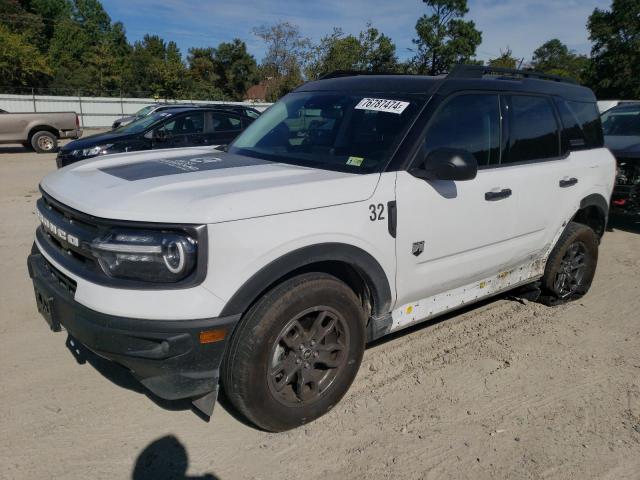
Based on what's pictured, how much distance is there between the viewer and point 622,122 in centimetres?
849

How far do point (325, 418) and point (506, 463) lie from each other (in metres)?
0.99

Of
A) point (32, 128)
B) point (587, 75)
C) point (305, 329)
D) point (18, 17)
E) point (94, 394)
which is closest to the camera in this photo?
point (305, 329)

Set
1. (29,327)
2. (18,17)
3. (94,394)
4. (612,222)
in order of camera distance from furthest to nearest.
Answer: (18,17) < (612,222) < (29,327) < (94,394)

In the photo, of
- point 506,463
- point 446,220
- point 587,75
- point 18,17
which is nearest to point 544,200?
point 446,220

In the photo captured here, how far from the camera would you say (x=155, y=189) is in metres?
2.53

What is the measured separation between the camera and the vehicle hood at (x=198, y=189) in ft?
7.66

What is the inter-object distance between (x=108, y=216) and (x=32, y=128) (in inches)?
650

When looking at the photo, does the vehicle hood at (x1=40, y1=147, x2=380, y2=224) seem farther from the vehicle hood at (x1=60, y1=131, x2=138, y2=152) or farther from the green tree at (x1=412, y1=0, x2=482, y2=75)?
the green tree at (x1=412, y1=0, x2=482, y2=75)

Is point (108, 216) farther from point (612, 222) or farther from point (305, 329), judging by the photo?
point (612, 222)

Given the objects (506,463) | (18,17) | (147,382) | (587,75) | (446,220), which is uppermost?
(18,17)

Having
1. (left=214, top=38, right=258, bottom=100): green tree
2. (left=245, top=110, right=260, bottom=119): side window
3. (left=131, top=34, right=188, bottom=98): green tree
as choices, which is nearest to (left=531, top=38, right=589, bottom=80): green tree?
(left=214, top=38, right=258, bottom=100): green tree

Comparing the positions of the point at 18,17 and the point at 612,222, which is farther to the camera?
the point at 18,17

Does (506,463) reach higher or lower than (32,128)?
lower

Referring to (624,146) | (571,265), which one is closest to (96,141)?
(571,265)
